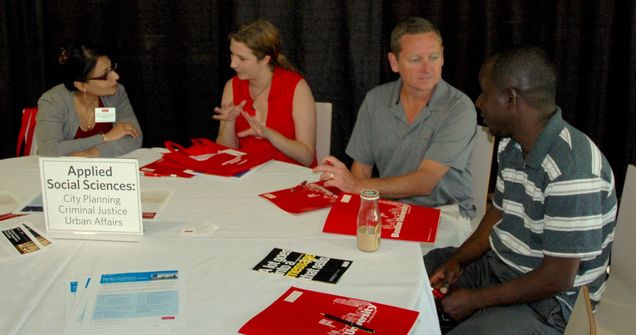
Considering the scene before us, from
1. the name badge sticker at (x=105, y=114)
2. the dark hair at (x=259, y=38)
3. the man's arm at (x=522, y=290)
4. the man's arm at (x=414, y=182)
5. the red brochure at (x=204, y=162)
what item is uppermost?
the dark hair at (x=259, y=38)

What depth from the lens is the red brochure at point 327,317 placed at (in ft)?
4.63

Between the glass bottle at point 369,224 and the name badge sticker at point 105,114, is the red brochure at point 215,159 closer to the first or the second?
the name badge sticker at point 105,114

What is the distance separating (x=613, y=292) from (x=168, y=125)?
3.00m

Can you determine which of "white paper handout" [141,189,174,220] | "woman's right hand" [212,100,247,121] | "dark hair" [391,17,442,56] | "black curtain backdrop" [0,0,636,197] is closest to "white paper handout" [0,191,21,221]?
"white paper handout" [141,189,174,220]

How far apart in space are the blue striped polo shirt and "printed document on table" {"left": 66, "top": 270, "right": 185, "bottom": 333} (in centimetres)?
101

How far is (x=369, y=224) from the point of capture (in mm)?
1824

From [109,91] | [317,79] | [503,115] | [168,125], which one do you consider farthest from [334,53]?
[503,115]

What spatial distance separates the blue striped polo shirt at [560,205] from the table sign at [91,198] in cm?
114

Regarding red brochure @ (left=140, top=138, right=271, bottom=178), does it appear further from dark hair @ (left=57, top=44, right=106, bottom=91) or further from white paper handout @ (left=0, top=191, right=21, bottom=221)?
dark hair @ (left=57, top=44, right=106, bottom=91)

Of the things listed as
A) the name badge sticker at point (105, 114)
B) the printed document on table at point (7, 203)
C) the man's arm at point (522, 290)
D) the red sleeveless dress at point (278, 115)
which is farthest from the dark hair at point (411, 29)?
the printed document on table at point (7, 203)

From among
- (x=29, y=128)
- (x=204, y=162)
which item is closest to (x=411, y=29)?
(x=204, y=162)

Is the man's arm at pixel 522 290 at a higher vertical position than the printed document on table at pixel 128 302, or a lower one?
lower

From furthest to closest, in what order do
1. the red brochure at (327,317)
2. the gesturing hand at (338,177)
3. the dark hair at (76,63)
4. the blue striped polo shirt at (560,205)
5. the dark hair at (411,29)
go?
the dark hair at (76,63) < the dark hair at (411,29) < the gesturing hand at (338,177) < the blue striped polo shirt at (560,205) < the red brochure at (327,317)

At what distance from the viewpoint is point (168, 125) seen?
4.26 m
